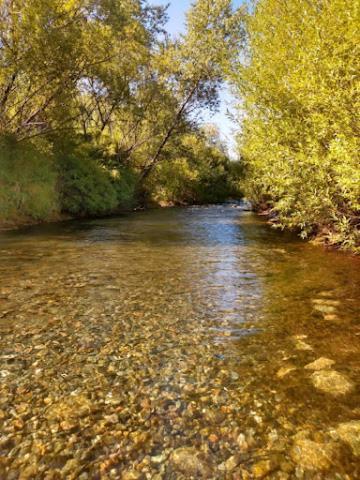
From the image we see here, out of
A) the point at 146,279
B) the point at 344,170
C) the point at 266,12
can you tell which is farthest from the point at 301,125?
the point at 146,279

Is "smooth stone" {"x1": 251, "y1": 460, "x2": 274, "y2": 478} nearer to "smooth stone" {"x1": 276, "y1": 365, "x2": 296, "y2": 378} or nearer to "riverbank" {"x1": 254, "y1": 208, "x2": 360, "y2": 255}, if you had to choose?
"smooth stone" {"x1": 276, "y1": 365, "x2": 296, "y2": 378}

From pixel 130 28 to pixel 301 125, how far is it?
67.8 feet

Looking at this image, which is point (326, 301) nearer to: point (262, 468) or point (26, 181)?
point (262, 468)

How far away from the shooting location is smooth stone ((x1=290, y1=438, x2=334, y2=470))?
3492mm

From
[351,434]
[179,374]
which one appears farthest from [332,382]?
[179,374]

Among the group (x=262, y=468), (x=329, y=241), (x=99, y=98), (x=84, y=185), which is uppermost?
(x=99, y=98)

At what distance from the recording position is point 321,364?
5.20m

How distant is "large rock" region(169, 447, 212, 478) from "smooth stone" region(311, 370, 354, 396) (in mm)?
1829

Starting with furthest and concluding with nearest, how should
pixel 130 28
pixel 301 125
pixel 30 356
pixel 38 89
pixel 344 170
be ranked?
pixel 130 28
pixel 38 89
pixel 301 125
pixel 344 170
pixel 30 356

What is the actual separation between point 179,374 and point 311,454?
72.5 inches

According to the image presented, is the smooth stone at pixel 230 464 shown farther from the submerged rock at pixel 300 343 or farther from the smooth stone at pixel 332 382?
the submerged rock at pixel 300 343

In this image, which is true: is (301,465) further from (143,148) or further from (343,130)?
(143,148)

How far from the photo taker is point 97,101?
31.2m

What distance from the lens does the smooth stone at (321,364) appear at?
16.8 feet
